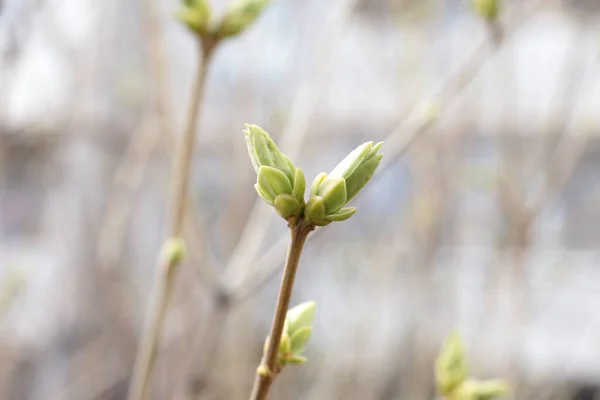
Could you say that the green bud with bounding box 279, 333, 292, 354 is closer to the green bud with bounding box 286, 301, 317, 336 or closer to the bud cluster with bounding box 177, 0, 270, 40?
the green bud with bounding box 286, 301, 317, 336

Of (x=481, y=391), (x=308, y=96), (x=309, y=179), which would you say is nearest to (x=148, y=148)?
(x=308, y=96)

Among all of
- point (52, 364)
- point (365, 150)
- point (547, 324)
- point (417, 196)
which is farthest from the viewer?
point (547, 324)

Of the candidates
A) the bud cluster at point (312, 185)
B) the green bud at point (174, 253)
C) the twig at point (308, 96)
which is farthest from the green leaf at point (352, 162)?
the twig at point (308, 96)

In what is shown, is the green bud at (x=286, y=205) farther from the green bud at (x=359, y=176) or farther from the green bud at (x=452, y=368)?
the green bud at (x=452, y=368)

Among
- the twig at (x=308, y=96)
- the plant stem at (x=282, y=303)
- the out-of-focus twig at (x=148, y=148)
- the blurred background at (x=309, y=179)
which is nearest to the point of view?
the plant stem at (x=282, y=303)

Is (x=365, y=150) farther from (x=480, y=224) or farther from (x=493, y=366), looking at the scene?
(x=480, y=224)

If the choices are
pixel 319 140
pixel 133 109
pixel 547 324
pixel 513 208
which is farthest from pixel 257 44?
pixel 547 324

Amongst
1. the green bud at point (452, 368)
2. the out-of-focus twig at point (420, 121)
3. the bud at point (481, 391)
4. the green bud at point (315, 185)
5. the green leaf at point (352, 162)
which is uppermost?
the out-of-focus twig at point (420, 121)
